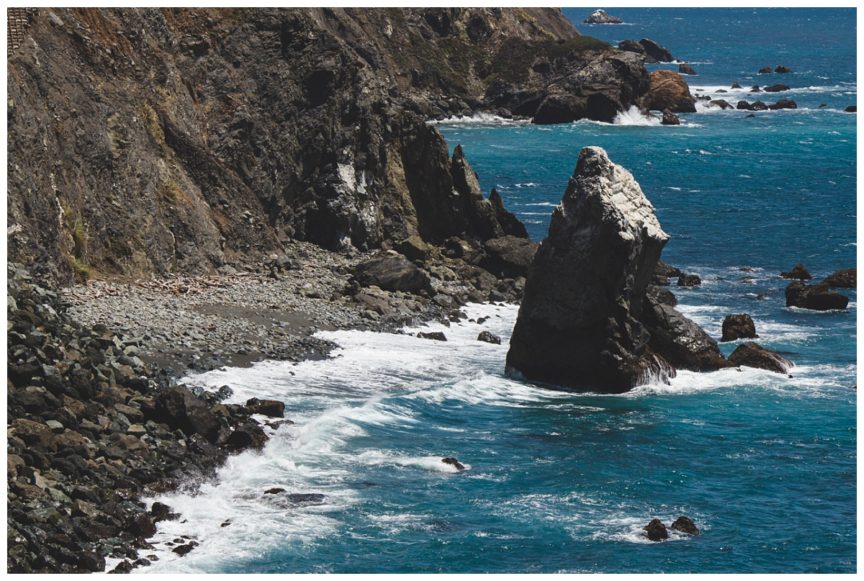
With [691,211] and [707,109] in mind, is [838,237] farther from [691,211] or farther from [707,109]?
[707,109]

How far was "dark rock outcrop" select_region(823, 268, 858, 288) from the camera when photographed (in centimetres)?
7338

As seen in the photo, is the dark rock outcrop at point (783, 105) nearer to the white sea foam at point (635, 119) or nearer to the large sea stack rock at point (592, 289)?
the white sea foam at point (635, 119)

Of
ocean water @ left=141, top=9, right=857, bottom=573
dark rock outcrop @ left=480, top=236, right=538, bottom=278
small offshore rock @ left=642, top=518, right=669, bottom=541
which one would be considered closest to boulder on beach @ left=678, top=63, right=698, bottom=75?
ocean water @ left=141, top=9, right=857, bottom=573

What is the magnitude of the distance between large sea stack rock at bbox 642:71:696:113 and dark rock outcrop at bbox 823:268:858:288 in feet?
261

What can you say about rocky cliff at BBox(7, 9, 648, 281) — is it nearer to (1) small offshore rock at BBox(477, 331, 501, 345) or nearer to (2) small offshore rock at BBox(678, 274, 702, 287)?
(2) small offshore rock at BBox(678, 274, 702, 287)

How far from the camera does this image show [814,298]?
6862 centimetres

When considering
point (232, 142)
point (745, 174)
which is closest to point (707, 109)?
point (745, 174)

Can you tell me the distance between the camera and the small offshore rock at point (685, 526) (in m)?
37.3

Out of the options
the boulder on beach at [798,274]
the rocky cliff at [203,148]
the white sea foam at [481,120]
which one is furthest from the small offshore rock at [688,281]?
the white sea foam at [481,120]

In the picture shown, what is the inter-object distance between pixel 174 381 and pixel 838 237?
54337 millimetres

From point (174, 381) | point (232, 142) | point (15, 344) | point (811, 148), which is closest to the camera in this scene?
point (15, 344)

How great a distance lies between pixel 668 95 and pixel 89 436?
123092 millimetres

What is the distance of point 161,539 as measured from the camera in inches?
1364

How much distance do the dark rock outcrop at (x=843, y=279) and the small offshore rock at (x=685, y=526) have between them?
127 ft
